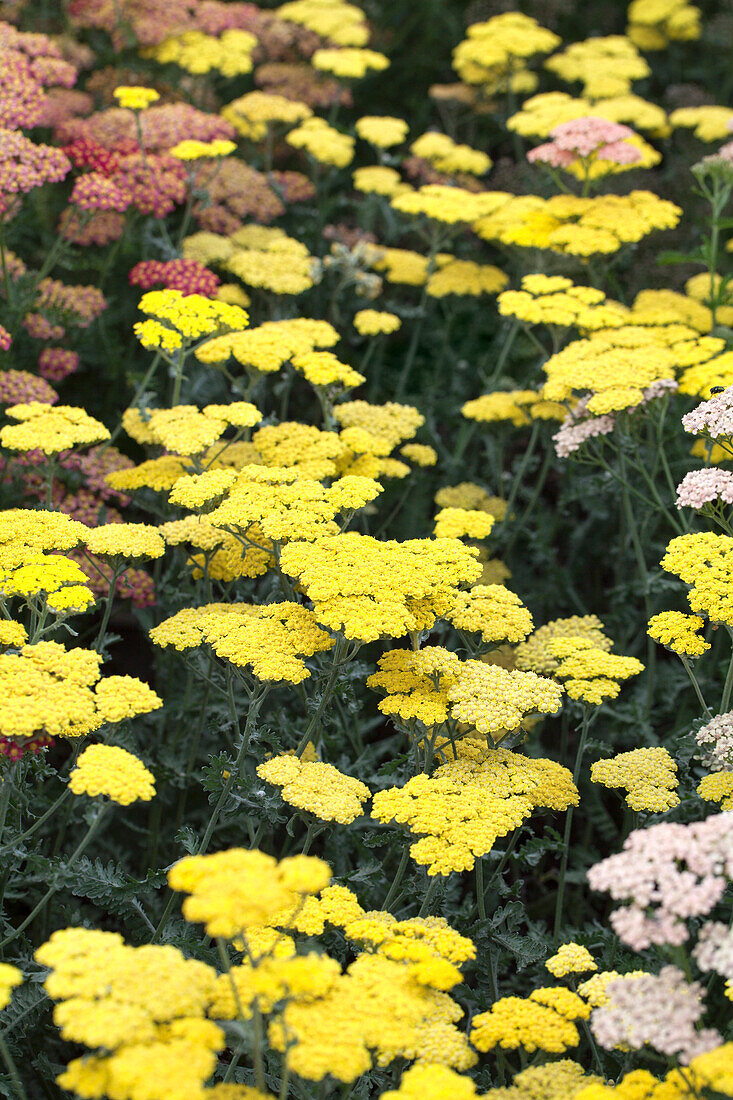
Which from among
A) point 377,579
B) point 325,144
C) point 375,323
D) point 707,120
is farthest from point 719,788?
point 707,120

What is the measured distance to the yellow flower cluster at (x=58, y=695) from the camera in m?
3.30

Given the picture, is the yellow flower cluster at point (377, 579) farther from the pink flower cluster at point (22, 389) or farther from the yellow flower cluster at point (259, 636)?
the pink flower cluster at point (22, 389)

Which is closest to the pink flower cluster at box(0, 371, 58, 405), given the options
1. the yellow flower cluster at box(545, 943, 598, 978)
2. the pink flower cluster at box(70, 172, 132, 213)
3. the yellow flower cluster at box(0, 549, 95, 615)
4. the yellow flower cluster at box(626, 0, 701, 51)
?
the pink flower cluster at box(70, 172, 132, 213)

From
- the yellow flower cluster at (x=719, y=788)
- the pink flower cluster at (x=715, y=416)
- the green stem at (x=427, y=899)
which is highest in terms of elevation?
the pink flower cluster at (x=715, y=416)

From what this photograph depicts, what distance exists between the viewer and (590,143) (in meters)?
6.30

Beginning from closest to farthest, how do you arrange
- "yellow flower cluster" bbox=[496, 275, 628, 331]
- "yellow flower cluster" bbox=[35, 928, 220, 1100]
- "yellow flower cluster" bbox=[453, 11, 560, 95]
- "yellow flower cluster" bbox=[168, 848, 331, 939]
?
"yellow flower cluster" bbox=[35, 928, 220, 1100] < "yellow flower cluster" bbox=[168, 848, 331, 939] < "yellow flower cluster" bbox=[496, 275, 628, 331] < "yellow flower cluster" bbox=[453, 11, 560, 95]

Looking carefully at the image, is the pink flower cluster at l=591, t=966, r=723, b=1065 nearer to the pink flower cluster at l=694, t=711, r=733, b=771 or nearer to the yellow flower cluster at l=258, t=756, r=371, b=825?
the yellow flower cluster at l=258, t=756, r=371, b=825

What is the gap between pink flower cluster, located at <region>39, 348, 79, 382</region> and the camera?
5.87 m

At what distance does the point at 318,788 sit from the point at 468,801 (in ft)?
1.61

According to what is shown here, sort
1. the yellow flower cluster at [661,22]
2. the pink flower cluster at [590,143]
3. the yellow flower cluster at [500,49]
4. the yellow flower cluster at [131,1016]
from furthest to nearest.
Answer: the yellow flower cluster at [661,22] → the yellow flower cluster at [500,49] → the pink flower cluster at [590,143] → the yellow flower cluster at [131,1016]

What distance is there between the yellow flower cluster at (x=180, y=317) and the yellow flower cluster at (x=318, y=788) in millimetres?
2119

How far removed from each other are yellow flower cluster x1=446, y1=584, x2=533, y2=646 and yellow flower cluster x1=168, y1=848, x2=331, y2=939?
5.17 ft

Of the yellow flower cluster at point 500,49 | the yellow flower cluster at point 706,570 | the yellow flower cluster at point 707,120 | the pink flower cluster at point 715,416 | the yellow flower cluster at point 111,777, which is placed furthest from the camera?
the yellow flower cluster at point 500,49

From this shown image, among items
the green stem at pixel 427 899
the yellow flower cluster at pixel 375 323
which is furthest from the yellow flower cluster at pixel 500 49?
the green stem at pixel 427 899
